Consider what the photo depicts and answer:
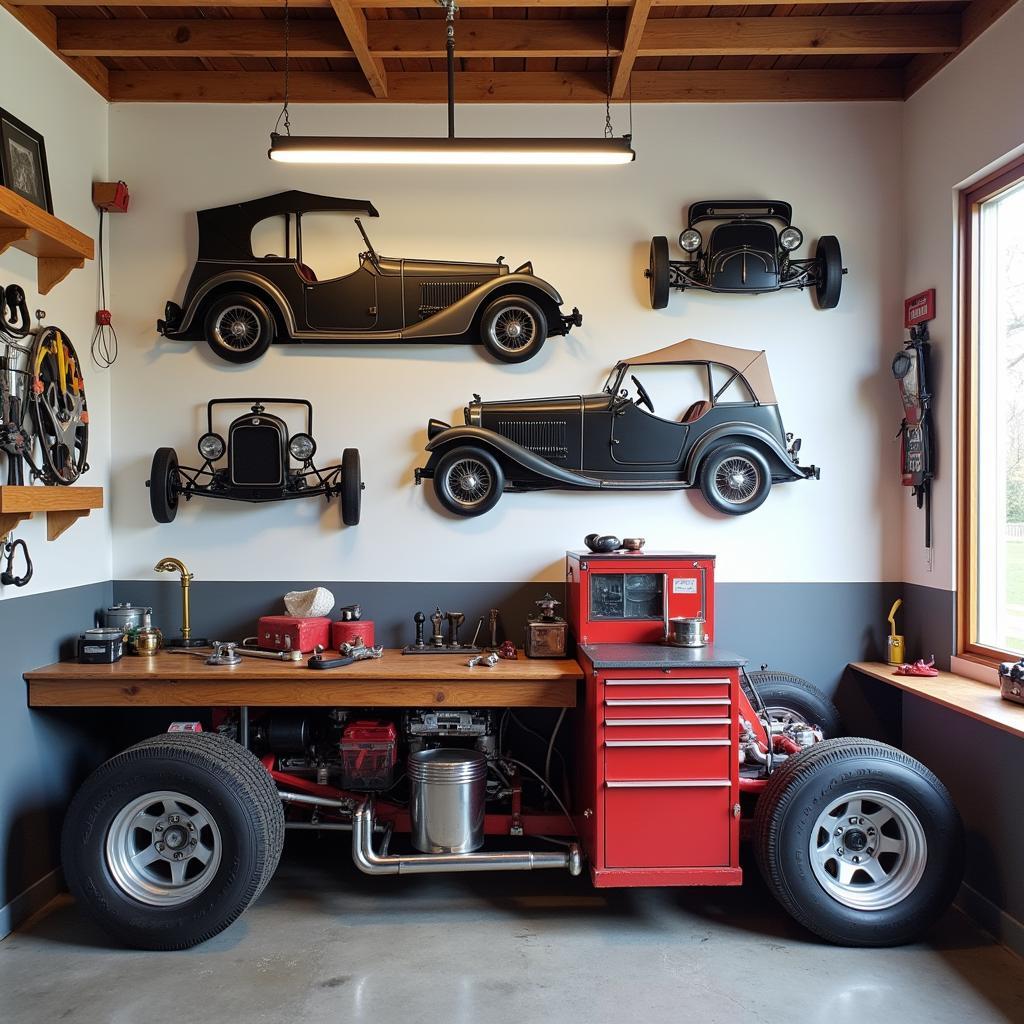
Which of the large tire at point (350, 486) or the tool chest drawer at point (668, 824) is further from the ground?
the large tire at point (350, 486)

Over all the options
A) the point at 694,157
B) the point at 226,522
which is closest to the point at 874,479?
the point at 694,157

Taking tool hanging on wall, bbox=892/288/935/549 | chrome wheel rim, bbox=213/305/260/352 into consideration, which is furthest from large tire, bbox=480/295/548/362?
tool hanging on wall, bbox=892/288/935/549

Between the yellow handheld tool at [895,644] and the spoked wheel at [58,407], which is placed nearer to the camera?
the spoked wheel at [58,407]

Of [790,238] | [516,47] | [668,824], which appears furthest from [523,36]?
[668,824]

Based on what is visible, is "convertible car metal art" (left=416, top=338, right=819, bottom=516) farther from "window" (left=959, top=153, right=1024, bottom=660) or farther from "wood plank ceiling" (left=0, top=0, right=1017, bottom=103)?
"wood plank ceiling" (left=0, top=0, right=1017, bottom=103)

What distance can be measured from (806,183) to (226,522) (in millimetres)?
3482

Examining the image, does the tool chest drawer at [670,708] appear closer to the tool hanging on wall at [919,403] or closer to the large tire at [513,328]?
the tool hanging on wall at [919,403]

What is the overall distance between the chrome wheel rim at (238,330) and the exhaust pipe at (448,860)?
2.33 meters

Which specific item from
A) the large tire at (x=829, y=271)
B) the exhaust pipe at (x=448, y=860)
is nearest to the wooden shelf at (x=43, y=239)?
the exhaust pipe at (x=448, y=860)

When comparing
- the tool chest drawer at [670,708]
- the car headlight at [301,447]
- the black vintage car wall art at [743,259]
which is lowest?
the tool chest drawer at [670,708]

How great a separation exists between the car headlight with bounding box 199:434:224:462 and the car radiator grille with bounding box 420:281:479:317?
121 cm

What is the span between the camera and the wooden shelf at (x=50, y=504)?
3.23m

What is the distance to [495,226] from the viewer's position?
4.38 meters

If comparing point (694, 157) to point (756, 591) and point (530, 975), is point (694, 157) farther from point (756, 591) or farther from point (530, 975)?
point (530, 975)
